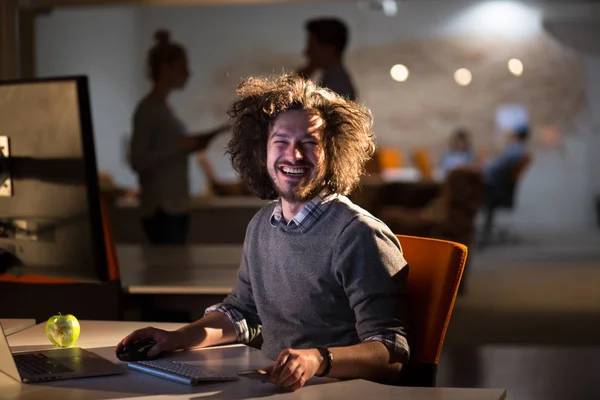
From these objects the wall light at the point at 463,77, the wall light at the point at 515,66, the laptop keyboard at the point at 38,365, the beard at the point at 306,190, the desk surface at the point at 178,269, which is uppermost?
the wall light at the point at 515,66

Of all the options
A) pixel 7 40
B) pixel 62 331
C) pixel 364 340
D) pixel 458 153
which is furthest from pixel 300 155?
pixel 458 153

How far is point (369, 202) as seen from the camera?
19.3 feet

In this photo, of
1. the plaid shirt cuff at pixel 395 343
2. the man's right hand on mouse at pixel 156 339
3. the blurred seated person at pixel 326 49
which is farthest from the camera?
the blurred seated person at pixel 326 49

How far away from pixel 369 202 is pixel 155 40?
5.30ft

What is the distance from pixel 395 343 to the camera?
2.11m

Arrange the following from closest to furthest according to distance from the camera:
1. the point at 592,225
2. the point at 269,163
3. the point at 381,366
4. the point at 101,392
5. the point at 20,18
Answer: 1. the point at 101,392
2. the point at 381,366
3. the point at 269,163
4. the point at 592,225
5. the point at 20,18

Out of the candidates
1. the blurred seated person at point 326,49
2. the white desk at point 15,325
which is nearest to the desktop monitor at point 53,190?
the white desk at point 15,325

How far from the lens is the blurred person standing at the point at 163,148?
598 cm

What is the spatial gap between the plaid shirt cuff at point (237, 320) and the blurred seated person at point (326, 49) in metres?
3.36

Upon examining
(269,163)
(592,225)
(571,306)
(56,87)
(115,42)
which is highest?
(115,42)

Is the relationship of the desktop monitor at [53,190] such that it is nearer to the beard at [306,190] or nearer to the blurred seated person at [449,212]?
the beard at [306,190]

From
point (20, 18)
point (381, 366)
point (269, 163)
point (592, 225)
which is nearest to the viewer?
point (381, 366)

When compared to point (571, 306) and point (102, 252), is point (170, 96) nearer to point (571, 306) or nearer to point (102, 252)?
point (571, 306)

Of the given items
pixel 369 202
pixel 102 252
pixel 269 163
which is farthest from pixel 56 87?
pixel 369 202
